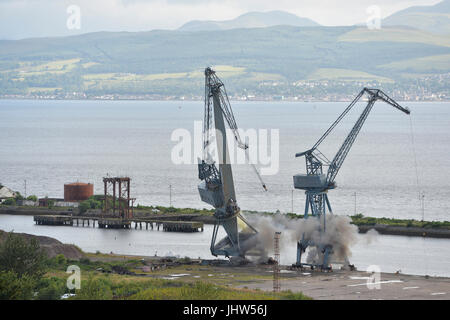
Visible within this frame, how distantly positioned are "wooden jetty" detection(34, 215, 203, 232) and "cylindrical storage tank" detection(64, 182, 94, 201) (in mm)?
9165

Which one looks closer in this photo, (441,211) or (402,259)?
(402,259)

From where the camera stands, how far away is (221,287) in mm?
58500

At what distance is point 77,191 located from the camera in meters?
124

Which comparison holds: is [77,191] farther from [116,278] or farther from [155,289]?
[155,289]

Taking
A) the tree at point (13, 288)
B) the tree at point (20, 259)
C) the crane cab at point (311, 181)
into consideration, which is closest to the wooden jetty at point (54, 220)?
the crane cab at point (311, 181)

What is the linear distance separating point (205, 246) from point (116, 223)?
68.3 ft

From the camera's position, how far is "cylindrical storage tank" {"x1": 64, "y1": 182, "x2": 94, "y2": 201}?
123 meters

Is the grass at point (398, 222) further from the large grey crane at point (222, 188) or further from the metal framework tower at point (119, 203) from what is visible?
the large grey crane at point (222, 188)

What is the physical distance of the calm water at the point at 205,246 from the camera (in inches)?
3174

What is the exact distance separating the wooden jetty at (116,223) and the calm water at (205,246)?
1382mm

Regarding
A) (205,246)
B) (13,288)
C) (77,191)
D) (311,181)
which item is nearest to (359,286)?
(311,181)
